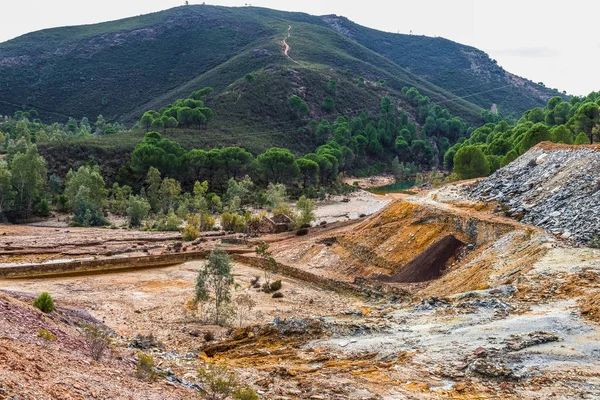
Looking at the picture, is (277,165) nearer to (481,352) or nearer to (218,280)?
(218,280)

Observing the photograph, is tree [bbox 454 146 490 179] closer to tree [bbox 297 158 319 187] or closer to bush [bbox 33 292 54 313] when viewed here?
tree [bbox 297 158 319 187]

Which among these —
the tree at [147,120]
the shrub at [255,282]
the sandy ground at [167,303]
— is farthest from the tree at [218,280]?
the tree at [147,120]

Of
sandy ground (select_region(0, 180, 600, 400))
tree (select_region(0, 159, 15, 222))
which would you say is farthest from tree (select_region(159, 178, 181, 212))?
sandy ground (select_region(0, 180, 600, 400))

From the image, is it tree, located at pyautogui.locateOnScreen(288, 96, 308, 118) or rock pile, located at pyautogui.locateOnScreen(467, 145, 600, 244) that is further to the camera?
tree, located at pyautogui.locateOnScreen(288, 96, 308, 118)

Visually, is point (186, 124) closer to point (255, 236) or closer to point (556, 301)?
point (255, 236)

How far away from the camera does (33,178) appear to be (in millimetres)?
59906

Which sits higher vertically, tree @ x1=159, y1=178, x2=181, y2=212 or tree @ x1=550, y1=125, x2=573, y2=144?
tree @ x1=550, y1=125, x2=573, y2=144

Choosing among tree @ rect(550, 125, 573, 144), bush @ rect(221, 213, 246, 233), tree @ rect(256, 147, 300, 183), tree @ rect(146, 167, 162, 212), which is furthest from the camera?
tree @ rect(256, 147, 300, 183)

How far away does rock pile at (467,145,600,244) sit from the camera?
2803 cm

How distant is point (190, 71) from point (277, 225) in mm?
122369

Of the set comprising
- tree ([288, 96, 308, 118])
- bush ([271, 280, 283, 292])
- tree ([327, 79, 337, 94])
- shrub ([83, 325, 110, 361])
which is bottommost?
bush ([271, 280, 283, 292])

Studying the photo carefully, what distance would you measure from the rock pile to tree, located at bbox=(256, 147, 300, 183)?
149ft

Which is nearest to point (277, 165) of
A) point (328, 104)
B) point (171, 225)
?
point (171, 225)

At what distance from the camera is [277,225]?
168 feet
